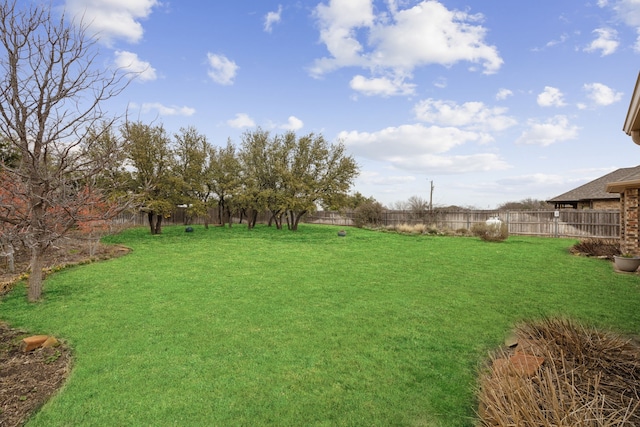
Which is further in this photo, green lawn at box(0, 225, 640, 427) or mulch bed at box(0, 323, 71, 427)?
mulch bed at box(0, 323, 71, 427)

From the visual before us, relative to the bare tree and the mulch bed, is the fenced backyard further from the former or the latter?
the mulch bed

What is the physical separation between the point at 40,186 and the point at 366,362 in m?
5.97

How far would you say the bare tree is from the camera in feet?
16.2

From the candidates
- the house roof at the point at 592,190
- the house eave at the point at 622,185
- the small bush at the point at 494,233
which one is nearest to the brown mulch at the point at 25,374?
the house eave at the point at 622,185

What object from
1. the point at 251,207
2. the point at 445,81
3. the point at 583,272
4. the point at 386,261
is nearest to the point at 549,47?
the point at 445,81

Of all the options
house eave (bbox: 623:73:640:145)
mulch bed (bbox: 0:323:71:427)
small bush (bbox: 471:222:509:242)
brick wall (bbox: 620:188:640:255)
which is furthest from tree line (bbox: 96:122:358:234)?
house eave (bbox: 623:73:640:145)

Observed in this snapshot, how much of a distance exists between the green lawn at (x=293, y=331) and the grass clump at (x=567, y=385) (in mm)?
360

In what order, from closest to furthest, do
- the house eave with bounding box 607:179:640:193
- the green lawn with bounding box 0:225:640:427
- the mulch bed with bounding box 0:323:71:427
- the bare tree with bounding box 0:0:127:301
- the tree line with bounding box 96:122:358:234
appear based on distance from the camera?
the green lawn with bounding box 0:225:640:427 → the mulch bed with bounding box 0:323:71:427 → the bare tree with bounding box 0:0:127:301 → the house eave with bounding box 607:179:640:193 → the tree line with bounding box 96:122:358:234

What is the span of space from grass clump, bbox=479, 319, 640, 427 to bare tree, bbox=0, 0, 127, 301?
6.09m

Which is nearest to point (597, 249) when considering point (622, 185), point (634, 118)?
point (622, 185)

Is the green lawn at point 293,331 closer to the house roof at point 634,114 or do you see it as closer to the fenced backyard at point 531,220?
the house roof at point 634,114

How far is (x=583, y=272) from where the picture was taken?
26.0 ft

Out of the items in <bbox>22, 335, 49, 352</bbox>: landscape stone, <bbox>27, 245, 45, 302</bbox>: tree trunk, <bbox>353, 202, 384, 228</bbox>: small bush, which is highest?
<bbox>353, 202, 384, 228</bbox>: small bush

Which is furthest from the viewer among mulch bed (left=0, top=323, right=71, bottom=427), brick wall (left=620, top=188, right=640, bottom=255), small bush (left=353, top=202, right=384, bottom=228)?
small bush (left=353, top=202, right=384, bottom=228)
